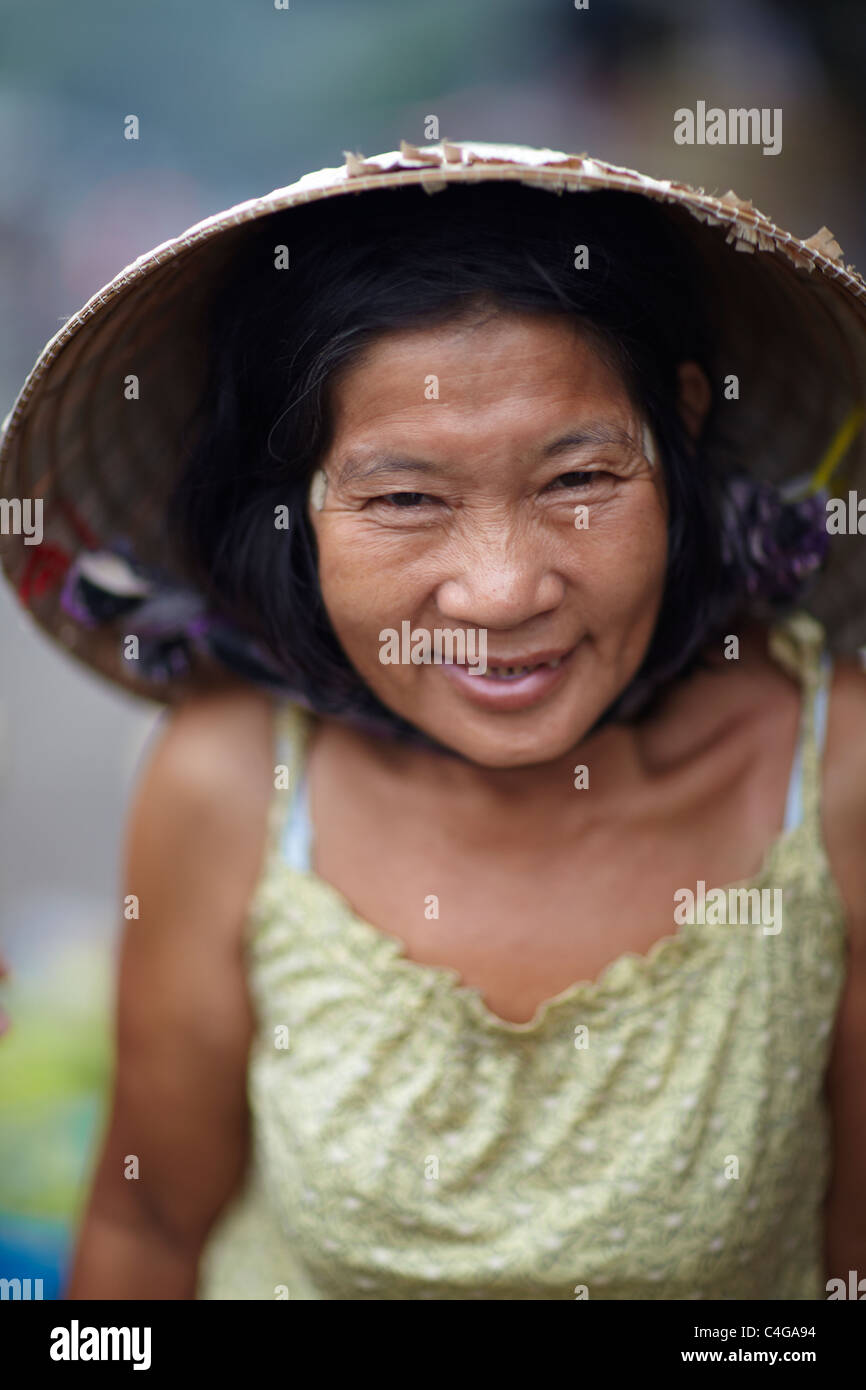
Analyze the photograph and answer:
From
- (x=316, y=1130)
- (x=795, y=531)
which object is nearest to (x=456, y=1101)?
(x=316, y=1130)

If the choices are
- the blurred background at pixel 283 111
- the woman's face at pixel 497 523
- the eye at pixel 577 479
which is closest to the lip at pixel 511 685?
the woman's face at pixel 497 523

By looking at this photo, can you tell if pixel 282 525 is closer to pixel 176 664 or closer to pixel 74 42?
pixel 176 664

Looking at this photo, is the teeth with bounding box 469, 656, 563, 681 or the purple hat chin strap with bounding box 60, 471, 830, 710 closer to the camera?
the teeth with bounding box 469, 656, 563, 681

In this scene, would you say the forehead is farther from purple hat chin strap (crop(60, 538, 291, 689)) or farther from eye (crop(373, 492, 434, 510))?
purple hat chin strap (crop(60, 538, 291, 689))

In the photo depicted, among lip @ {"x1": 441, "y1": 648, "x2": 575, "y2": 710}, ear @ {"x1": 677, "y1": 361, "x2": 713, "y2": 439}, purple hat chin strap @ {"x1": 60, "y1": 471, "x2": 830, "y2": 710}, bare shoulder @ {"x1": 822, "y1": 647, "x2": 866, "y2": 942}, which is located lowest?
bare shoulder @ {"x1": 822, "y1": 647, "x2": 866, "y2": 942}

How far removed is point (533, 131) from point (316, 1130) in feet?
12.4

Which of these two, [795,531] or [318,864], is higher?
[795,531]

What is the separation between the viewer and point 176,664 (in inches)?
67.1

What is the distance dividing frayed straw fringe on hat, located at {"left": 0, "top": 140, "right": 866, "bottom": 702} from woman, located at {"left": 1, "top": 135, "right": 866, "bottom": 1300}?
10 millimetres

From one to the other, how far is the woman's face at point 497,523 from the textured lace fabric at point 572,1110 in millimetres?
324

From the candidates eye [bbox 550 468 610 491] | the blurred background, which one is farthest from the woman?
the blurred background

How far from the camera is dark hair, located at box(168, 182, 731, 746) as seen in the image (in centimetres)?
127

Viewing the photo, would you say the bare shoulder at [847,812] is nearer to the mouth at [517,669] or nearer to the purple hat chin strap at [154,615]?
the mouth at [517,669]

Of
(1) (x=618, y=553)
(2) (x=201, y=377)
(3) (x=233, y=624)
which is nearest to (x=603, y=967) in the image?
(1) (x=618, y=553)
